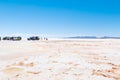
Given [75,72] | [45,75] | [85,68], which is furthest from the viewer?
[85,68]

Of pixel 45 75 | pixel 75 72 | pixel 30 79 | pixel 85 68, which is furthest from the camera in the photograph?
pixel 85 68

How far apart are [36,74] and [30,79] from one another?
0.94 m

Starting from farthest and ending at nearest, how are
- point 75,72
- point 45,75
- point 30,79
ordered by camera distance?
point 75,72
point 45,75
point 30,79

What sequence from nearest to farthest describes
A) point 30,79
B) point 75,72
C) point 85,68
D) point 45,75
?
point 30,79
point 45,75
point 75,72
point 85,68

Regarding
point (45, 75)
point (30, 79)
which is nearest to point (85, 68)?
point (45, 75)

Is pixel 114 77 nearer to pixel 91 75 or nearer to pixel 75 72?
pixel 91 75

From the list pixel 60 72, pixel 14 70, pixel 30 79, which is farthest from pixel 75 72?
pixel 14 70

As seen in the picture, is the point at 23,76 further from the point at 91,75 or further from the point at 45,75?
the point at 91,75

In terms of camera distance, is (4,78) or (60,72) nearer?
(4,78)

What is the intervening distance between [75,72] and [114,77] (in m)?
1.82

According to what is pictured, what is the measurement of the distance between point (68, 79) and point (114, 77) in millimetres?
2018

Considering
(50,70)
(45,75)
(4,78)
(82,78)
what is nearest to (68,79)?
(82,78)

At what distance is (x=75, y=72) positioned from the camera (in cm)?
949

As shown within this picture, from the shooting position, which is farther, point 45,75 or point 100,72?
point 100,72
